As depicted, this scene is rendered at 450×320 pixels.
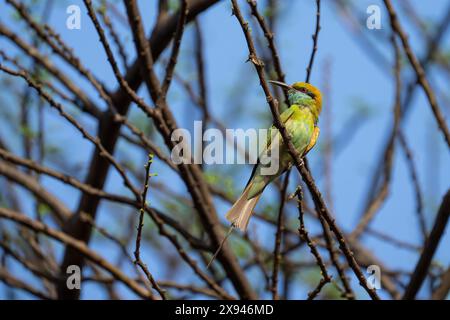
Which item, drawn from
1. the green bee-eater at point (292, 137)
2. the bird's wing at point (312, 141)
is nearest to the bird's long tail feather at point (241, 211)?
the green bee-eater at point (292, 137)

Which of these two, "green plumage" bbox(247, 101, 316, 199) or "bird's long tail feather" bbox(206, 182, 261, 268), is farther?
"green plumage" bbox(247, 101, 316, 199)

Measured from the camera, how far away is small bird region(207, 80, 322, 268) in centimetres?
345

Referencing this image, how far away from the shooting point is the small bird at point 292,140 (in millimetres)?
3445

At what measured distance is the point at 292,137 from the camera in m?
3.71

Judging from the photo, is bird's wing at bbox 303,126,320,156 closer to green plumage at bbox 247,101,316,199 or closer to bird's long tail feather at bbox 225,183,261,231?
green plumage at bbox 247,101,316,199

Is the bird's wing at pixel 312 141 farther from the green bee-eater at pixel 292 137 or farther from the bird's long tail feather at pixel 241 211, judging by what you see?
the bird's long tail feather at pixel 241 211

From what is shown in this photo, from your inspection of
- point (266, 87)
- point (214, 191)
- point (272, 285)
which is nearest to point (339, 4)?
point (214, 191)

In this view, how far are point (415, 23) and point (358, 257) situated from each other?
1906 millimetres

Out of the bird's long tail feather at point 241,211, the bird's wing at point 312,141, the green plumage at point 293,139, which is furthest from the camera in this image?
the bird's wing at point 312,141

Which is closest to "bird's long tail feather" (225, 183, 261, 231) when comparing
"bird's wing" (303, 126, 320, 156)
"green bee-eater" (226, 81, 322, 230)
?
"green bee-eater" (226, 81, 322, 230)

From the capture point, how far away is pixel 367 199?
5305 millimetres

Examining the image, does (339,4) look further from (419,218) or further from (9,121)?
(9,121)

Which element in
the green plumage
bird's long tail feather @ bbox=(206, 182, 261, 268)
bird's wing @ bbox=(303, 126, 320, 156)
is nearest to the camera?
bird's long tail feather @ bbox=(206, 182, 261, 268)

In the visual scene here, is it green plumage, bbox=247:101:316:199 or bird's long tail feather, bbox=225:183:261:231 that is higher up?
green plumage, bbox=247:101:316:199
